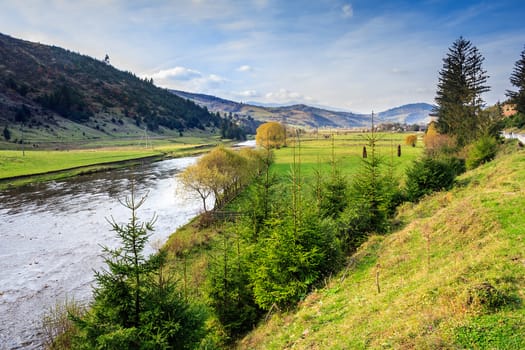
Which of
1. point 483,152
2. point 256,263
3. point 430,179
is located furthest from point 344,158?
point 256,263

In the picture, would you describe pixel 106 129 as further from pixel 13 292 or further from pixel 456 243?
pixel 456 243

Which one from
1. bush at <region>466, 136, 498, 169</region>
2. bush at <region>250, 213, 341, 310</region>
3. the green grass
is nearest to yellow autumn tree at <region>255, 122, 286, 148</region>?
the green grass

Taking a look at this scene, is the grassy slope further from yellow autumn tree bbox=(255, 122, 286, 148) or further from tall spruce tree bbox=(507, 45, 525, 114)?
yellow autumn tree bbox=(255, 122, 286, 148)

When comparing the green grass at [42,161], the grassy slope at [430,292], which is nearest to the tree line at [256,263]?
the grassy slope at [430,292]

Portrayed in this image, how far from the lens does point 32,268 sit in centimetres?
2731

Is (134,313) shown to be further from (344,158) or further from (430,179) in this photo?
(344,158)

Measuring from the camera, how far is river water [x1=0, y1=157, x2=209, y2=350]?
21562mm

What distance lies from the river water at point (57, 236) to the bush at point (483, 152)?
34.1 metres

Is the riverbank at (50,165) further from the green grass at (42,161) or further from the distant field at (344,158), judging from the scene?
the distant field at (344,158)

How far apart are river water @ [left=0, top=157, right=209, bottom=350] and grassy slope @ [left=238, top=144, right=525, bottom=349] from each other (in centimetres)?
849

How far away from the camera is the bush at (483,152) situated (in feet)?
116

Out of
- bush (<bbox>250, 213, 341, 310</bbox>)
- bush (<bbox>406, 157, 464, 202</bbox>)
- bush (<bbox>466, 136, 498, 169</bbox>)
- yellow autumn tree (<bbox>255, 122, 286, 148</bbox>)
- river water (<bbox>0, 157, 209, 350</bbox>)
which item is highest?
yellow autumn tree (<bbox>255, 122, 286, 148</bbox>)

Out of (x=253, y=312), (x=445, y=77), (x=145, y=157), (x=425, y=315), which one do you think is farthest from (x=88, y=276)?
(x=145, y=157)

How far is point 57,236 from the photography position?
35156mm
